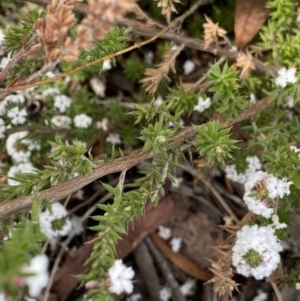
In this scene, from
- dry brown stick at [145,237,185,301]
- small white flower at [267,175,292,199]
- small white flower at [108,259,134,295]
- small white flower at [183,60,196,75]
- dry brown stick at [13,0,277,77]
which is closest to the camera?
small white flower at [108,259,134,295]

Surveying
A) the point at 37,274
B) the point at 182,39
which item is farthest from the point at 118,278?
the point at 182,39

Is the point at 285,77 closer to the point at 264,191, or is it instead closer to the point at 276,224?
the point at 264,191

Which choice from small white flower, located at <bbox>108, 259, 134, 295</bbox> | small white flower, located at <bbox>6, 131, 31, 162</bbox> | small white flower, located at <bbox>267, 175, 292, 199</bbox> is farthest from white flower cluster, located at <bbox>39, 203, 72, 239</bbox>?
small white flower, located at <bbox>267, 175, 292, 199</bbox>

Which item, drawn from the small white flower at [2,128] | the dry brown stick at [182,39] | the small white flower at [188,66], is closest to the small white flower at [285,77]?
the dry brown stick at [182,39]

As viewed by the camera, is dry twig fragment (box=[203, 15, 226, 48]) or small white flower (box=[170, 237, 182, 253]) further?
small white flower (box=[170, 237, 182, 253])

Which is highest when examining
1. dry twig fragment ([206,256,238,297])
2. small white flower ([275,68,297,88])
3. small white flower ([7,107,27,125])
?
small white flower ([275,68,297,88])

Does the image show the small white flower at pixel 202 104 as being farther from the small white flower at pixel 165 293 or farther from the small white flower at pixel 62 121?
the small white flower at pixel 165 293

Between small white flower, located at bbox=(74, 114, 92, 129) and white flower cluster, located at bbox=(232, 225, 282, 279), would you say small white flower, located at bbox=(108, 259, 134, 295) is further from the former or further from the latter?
small white flower, located at bbox=(74, 114, 92, 129)

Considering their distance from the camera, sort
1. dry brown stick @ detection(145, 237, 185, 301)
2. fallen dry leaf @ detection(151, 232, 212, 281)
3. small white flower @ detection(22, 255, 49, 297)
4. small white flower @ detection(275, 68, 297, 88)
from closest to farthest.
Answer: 1. small white flower @ detection(22, 255, 49, 297)
2. small white flower @ detection(275, 68, 297, 88)
3. dry brown stick @ detection(145, 237, 185, 301)
4. fallen dry leaf @ detection(151, 232, 212, 281)

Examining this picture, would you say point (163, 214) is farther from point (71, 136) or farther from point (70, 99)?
point (70, 99)
